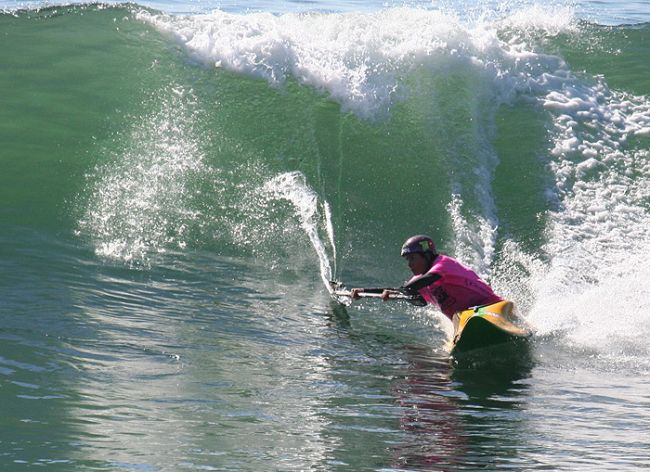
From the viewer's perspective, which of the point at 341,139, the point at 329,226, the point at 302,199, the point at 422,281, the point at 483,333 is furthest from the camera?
the point at 341,139

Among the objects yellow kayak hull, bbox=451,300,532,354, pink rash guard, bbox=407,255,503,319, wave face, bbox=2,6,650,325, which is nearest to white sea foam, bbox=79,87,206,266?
wave face, bbox=2,6,650,325

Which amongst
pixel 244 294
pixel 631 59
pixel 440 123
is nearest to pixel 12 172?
pixel 244 294

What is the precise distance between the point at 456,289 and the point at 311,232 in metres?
2.66

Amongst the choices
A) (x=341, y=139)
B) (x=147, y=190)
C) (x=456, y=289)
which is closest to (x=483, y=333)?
(x=456, y=289)

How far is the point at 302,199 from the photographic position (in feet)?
38.8

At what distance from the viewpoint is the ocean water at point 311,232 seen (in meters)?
6.15

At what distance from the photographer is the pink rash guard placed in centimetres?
896

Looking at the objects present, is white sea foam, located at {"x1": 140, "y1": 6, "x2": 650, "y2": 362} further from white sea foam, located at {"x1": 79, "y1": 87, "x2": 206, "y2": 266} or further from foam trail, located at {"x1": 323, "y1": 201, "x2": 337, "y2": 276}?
white sea foam, located at {"x1": 79, "y1": 87, "x2": 206, "y2": 266}

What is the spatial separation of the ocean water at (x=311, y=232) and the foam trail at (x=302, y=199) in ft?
0.09

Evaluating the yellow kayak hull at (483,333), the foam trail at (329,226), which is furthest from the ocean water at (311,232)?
the yellow kayak hull at (483,333)

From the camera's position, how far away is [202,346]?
26.0 ft

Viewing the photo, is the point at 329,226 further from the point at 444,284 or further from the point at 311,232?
the point at 444,284

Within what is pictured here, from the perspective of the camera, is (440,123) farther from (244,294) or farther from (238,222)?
(244,294)

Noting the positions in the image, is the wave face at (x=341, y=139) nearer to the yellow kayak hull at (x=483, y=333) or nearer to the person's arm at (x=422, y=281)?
the yellow kayak hull at (x=483, y=333)
